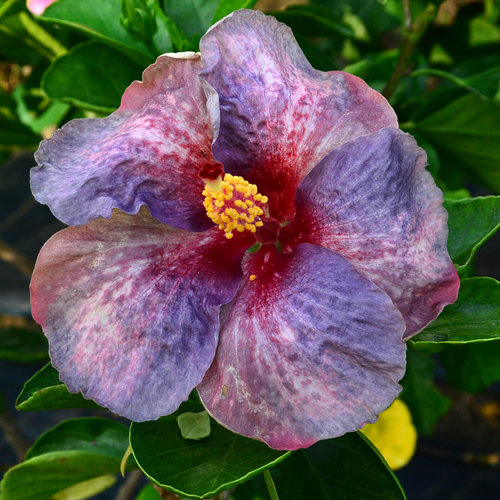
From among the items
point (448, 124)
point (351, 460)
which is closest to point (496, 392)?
point (448, 124)

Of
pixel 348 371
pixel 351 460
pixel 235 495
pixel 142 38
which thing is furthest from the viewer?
pixel 235 495

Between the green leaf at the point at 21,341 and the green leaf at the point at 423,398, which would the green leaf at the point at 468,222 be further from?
the green leaf at the point at 21,341

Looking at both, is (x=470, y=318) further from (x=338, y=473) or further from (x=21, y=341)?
(x=21, y=341)

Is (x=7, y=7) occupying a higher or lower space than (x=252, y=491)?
higher

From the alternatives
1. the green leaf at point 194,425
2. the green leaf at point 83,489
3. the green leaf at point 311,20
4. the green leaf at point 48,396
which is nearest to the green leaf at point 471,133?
the green leaf at point 311,20

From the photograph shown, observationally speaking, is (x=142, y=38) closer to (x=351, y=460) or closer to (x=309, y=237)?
(x=309, y=237)

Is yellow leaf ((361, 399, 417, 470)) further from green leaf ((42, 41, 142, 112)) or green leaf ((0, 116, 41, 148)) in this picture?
green leaf ((0, 116, 41, 148))

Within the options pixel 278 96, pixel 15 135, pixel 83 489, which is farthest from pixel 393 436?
pixel 15 135
